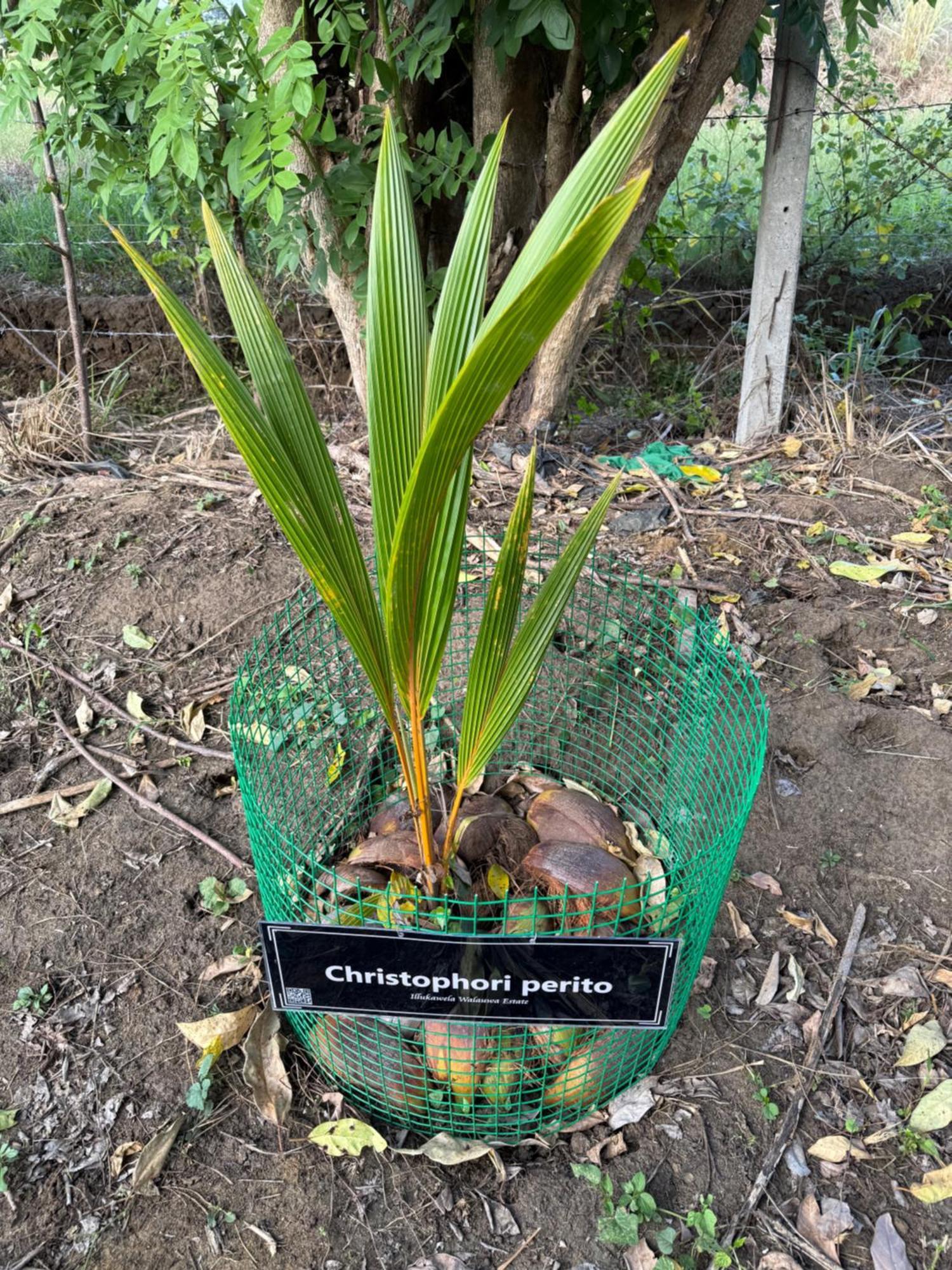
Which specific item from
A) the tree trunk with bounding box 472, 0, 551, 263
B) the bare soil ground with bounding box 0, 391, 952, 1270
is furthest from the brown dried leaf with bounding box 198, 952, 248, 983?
the tree trunk with bounding box 472, 0, 551, 263

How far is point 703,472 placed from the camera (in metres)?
2.33

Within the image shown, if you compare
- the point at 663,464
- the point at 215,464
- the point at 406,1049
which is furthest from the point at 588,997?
the point at 215,464

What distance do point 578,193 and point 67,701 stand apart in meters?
1.42

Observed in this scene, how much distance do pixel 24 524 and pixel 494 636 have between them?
155 cm

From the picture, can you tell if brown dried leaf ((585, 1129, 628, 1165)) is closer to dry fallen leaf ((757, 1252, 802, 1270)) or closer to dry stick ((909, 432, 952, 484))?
dry fallen leaf ((757, 1252, 802, 1270))

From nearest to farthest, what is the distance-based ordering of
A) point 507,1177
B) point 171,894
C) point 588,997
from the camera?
point 588,997
point 507,1177
point 171,894

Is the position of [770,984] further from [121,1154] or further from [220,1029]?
[121,1154]

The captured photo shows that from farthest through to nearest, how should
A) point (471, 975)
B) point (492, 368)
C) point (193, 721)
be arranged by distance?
point (193, 721)
point (471, 975)
point (492, 368)

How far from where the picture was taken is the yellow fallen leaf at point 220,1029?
1133 mm

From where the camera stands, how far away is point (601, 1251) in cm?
98

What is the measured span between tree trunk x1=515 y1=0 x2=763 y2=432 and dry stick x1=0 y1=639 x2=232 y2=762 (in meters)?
1.37

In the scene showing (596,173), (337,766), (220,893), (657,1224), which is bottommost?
(657,1224)

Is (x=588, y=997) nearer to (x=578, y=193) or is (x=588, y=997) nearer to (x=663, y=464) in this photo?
(x=578, y=193)

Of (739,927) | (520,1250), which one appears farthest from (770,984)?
(520,1250)
